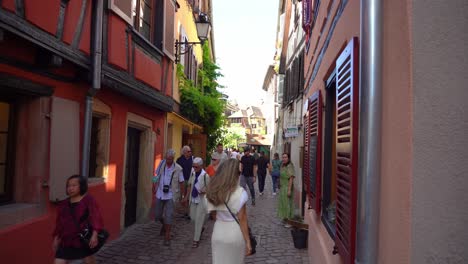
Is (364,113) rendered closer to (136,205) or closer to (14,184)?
(14,184)

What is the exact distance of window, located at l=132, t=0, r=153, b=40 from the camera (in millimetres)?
8352

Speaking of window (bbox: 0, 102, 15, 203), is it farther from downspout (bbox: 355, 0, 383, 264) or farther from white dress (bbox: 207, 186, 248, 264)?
downspout (bbox: 355, 0, 383, 264)

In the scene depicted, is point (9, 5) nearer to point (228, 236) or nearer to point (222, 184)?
point (222, 184)

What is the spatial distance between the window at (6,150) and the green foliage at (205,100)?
23.2 ft

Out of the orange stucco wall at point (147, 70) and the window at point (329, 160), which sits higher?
the orange stucco wall at point (147, 70)

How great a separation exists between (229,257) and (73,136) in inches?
125

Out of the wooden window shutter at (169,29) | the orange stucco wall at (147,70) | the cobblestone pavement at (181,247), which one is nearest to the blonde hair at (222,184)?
the cobblestone pavement at (181,247)

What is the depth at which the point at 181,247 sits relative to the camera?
7109mm

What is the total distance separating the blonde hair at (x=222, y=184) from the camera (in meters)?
3.76

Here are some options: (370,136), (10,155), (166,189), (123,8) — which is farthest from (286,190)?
(370,136)

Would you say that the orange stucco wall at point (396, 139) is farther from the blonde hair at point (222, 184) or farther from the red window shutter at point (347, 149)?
the blonde hair at point (222, 184)

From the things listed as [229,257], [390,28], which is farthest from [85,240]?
[390,28]

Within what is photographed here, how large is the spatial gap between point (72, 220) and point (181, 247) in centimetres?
341

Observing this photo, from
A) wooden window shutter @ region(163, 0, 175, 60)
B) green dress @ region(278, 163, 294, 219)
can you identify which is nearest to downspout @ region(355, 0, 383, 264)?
green dress @ region(278, 163, 294, 219)
